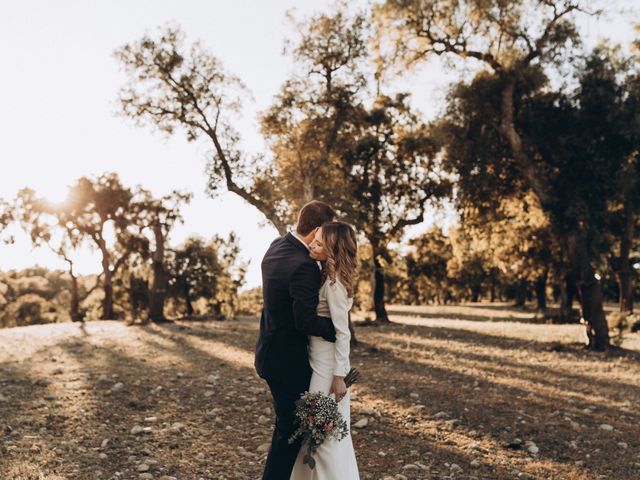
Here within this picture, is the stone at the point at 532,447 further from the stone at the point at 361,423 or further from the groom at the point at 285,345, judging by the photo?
the groom at the point at 285,345

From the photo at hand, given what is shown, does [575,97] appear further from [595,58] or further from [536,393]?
[536,393]

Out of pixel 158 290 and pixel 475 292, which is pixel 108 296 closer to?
pixel 158 290

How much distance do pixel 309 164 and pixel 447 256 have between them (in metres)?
45.9

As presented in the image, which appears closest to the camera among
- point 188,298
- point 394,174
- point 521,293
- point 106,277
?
point 394,174

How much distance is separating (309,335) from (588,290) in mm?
17174

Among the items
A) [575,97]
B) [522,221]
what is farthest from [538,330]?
[575,97]

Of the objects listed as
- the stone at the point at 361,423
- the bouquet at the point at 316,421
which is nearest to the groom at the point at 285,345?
the bouquet at the point at 316,421

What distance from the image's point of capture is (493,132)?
21406mm

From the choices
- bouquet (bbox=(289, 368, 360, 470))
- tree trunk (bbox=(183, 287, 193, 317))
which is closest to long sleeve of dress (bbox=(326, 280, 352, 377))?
bouquet (bbox=(289, 368, 360, 470))

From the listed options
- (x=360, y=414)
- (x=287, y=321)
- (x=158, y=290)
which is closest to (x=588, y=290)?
(x=360, y=414)

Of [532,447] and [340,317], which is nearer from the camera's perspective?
[340,317]

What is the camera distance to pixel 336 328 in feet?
16.3

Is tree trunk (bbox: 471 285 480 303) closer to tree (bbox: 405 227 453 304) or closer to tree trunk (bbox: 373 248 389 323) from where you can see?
tree (bbox: 405 227 453 304)

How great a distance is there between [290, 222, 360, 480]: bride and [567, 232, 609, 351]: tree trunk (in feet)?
55.0
